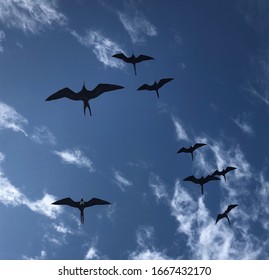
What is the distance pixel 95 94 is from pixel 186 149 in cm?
1260

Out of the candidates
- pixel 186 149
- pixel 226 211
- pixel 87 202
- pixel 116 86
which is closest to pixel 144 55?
pixel 116 86

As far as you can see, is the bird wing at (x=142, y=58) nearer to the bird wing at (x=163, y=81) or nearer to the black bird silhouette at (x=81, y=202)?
the bird wing at (x=163, y=81)

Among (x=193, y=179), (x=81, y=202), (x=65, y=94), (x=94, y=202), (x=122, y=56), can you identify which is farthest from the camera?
(x=193, y=179)

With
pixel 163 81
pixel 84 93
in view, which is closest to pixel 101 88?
pixel 84 93

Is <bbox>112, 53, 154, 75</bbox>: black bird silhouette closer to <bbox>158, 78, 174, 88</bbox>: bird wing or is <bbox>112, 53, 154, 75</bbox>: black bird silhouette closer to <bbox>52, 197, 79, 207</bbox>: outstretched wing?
<bbox>158, 78, 174, 88</bbox>: bird wing

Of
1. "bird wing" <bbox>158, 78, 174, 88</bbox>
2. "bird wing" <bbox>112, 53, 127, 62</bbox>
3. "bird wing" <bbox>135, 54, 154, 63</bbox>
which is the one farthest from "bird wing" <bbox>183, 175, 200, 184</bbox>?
"bird wing" <bbox>112, 53, 127, 62</bbox>

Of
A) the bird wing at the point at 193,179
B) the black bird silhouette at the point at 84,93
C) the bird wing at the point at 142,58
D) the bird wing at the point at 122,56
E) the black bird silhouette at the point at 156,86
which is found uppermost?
the bird wing at the point at 122,56

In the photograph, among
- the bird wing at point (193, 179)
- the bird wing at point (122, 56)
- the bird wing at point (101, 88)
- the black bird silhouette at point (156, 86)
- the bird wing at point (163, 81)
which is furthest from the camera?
the bird wing at point (193, 179)

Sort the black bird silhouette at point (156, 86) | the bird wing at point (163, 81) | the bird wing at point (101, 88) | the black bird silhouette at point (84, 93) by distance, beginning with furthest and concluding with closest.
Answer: the black bird silhouette at point (156, 86) < the bird wing at point (163, 81) < the black bird silhouette at point (84, 93) < the bird wing at point (101, 88)

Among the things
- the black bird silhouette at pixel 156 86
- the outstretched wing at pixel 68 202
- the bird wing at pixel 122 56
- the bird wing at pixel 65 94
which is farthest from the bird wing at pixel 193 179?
the bird wing at pixel 65 94

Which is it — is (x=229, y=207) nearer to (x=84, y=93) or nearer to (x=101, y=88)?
(x=101, y=88)
